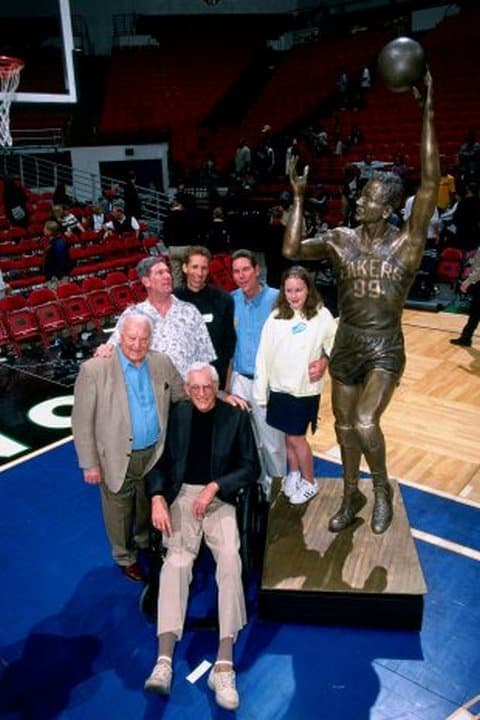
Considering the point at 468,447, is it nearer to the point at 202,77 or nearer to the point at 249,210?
the point at 249,210

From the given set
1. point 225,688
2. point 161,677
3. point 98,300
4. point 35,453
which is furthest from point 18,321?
point 225,688

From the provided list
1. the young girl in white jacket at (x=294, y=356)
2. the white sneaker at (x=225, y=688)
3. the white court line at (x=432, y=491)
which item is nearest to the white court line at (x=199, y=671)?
the white sneaker at (x=225, y=688)

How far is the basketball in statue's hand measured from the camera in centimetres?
283

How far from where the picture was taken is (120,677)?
10.3ft

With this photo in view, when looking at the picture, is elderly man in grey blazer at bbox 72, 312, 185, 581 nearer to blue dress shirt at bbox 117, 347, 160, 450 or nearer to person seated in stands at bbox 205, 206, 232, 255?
blue dress shirt at bbox 117, 347, 160, 450

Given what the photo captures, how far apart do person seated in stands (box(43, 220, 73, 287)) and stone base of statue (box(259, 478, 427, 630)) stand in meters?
5.59

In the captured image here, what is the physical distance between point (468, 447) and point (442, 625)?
6.99 feet

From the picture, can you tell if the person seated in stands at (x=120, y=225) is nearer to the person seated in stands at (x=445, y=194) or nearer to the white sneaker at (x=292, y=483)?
the person seated in stands at (x=445, y=194)

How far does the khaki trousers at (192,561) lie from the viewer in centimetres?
313

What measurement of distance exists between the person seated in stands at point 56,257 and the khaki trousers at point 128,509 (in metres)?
5.30

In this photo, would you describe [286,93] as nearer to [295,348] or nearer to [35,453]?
[35,453]

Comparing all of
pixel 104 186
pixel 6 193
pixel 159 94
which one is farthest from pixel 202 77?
pixel 6 193

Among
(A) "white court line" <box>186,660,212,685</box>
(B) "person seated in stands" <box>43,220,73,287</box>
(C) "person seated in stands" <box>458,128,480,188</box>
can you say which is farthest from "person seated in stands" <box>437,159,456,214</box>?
(A) "white court line" <box>186,660,212,685</box>

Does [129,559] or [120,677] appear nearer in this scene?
[120,677]
